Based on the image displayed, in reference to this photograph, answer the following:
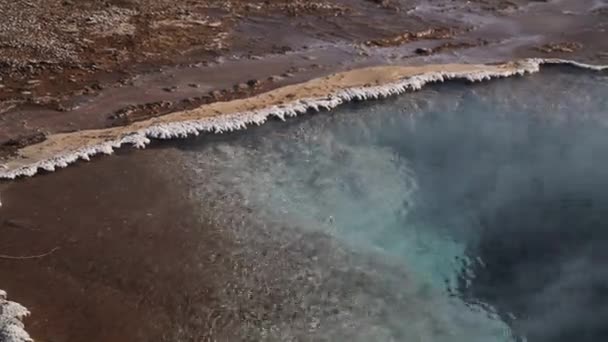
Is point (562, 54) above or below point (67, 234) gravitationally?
above

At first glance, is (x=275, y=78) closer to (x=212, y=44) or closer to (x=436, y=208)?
(x=212, y=44)

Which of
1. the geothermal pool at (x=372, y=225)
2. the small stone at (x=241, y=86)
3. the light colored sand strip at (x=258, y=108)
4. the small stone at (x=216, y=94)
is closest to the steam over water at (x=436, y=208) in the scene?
the geothermal pool at (x=372, y=225)

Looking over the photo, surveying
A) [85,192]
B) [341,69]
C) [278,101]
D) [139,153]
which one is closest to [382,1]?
[341,69]

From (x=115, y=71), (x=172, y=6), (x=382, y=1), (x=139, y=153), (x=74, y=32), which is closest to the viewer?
(x=139, y=153)

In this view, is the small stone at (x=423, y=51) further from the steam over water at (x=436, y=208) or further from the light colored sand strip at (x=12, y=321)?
the light colored sand strip at (x=12, y=321)

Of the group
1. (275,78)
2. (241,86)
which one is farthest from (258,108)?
(275,78)

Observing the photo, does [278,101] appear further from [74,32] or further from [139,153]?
[74,32]
